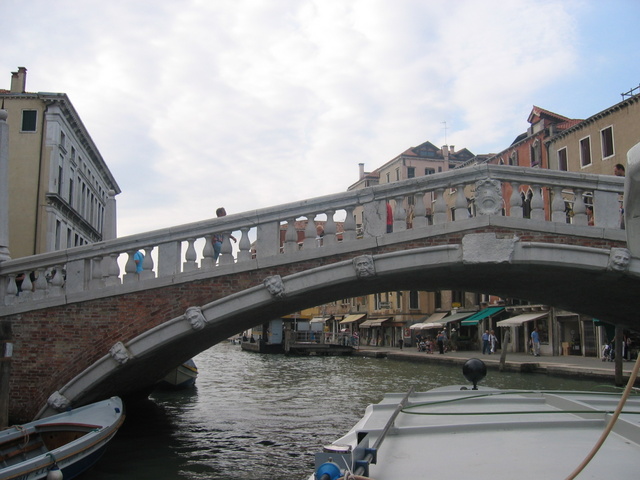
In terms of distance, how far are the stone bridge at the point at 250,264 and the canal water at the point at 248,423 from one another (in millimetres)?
1232

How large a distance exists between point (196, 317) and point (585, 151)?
59.5 ft

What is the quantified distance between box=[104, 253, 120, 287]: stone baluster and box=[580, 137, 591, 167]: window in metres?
17.9

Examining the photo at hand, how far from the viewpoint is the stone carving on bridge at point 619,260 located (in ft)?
22.8

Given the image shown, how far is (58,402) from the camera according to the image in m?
7.02

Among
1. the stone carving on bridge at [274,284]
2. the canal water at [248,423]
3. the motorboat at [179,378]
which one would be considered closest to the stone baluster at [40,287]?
the canal water at [248,423]

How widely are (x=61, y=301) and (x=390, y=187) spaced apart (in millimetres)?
3891

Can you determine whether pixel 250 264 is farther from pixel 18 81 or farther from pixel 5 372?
pixel 18 81

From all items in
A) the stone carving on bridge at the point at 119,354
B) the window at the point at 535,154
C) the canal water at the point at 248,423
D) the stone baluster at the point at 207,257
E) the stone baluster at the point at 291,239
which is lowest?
the canal water at the point at 248,423

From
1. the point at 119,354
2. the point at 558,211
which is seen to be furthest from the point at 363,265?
the point at 119,354

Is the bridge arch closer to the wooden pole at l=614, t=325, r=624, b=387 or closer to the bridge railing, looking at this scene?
the bridge railing

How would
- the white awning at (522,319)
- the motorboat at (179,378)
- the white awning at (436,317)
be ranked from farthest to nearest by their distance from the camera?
the white awning at (436,317) → the white awning at (522,319) → the motorboat at (179,378)

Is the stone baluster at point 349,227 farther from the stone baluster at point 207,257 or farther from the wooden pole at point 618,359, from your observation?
the wooden pole at point 618,359

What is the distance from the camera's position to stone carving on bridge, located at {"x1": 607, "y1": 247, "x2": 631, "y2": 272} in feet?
22.8

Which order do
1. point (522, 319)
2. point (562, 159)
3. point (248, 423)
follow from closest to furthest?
1. point (248, 423)
2. point (562, 159)
3. point (522, 319)
